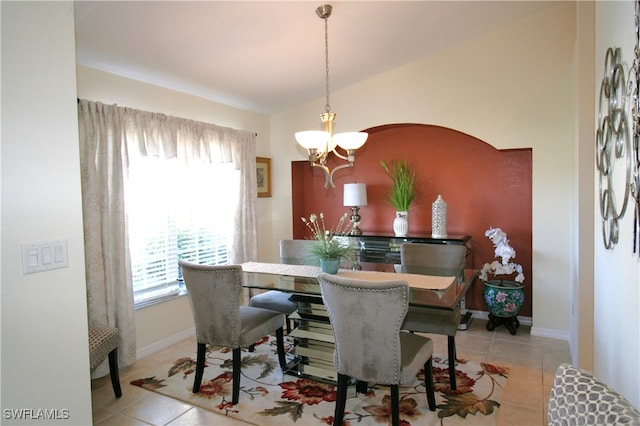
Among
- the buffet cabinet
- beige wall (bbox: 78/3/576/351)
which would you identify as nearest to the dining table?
the buffet cabinet

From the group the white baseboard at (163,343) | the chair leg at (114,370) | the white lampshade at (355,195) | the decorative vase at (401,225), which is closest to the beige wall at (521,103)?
the white baseboard at (163,343)

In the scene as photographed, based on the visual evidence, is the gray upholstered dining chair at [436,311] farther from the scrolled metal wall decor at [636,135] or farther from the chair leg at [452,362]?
the scrolled metal wall decor at [636,135]

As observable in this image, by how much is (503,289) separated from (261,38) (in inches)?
121

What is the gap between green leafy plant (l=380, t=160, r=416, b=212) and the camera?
4.47 meters

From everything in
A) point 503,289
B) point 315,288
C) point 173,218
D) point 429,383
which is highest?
point 173,218

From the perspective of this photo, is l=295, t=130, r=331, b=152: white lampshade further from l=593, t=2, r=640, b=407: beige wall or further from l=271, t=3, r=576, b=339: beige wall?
l=271, t=3, r=576, b=339: beige wall

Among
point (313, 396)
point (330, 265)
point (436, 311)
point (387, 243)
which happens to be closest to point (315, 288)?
point (330, 265)

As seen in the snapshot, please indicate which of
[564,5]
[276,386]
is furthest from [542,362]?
[564,5]

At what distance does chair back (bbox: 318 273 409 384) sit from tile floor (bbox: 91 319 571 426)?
2.90ft

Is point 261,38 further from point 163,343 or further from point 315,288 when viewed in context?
point 163,343

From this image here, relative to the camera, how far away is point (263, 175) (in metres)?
5.06

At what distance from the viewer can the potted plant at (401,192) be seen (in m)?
4.42

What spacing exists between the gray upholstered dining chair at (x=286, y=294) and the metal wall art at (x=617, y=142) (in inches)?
78.9

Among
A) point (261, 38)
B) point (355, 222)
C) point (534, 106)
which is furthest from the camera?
point (355, 222)
